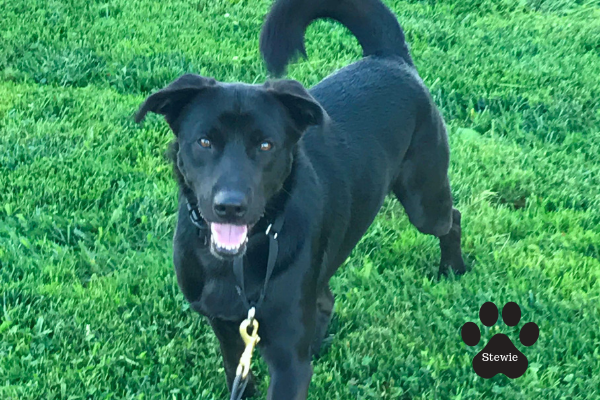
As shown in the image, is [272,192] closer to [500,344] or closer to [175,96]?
[175,96]

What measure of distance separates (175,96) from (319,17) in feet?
3.74

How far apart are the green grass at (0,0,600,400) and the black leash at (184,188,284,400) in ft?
2.21

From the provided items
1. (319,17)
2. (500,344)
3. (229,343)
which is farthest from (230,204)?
(500,344)

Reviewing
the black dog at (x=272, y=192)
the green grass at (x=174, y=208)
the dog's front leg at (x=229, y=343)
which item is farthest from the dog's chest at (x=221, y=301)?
the green grass at (x=174, y=208)

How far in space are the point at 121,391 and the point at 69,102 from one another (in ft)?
10.1

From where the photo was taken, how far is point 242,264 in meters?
2.74

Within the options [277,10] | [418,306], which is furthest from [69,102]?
[418,306]

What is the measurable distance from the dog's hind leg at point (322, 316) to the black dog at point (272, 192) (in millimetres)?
307

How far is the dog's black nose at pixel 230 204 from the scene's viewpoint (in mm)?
2510

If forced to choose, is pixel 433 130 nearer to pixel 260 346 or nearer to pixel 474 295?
pixel 474 295

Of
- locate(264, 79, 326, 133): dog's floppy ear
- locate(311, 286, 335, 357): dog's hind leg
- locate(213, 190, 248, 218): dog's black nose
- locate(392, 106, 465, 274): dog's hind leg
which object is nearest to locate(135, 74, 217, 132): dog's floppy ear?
locate(264, 79, 326, 133): dog's floppy ear

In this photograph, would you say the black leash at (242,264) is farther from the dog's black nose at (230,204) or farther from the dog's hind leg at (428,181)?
the dog's hind leg at (428,181)

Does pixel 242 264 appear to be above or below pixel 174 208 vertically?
above

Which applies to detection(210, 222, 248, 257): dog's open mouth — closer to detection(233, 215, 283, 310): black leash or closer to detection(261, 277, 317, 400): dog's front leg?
detection(233, 215, 283, 310): black leash
